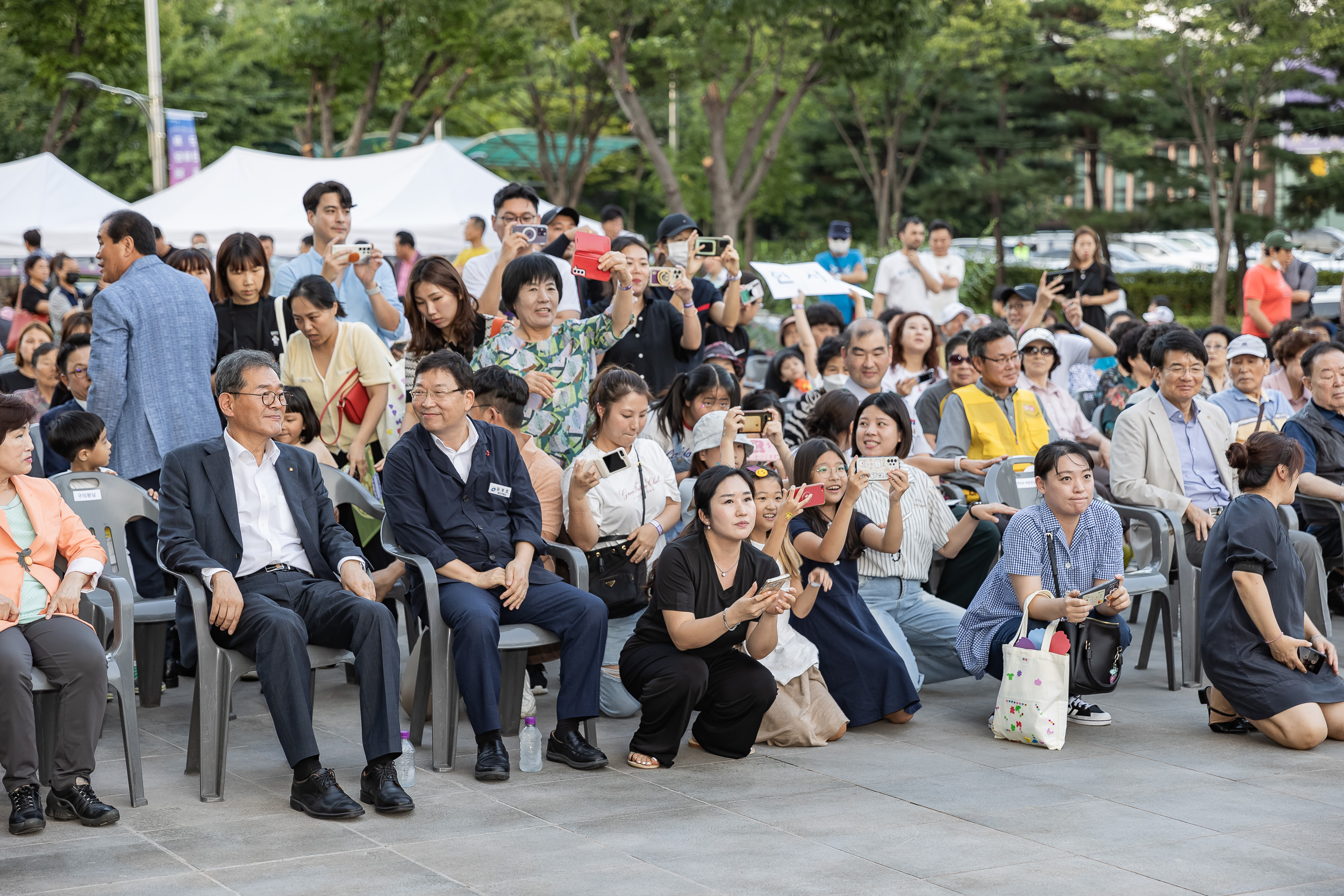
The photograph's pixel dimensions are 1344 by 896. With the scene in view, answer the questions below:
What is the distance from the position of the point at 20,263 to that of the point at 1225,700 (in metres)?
16.4

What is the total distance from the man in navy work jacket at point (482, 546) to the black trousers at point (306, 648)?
0.33 metres

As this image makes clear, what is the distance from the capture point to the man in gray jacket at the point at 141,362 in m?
5.85

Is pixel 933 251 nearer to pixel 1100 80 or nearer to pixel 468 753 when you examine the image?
pixel 468 753

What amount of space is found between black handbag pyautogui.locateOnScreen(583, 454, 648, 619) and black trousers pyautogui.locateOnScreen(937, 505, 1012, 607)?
162 centimetres

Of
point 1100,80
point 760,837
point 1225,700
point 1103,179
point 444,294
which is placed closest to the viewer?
point 760,837

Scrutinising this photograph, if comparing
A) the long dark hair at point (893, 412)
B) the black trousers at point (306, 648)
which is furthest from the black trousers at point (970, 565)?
the black trousers at point (306, 648)

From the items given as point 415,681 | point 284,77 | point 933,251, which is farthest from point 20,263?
point 284,77

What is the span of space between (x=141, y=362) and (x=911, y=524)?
3337 millimetres

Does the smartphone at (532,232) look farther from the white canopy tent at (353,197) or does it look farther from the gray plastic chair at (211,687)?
the white canopy tent at (353,197)

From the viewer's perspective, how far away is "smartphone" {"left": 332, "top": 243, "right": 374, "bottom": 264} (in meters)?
6.57

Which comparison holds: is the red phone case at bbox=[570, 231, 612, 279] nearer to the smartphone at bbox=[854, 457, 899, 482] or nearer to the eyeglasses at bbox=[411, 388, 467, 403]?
the eyeglasses at bbox=[411, 388, 467, 403]

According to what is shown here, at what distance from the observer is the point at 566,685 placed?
16.4ft

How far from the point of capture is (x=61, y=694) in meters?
4.32

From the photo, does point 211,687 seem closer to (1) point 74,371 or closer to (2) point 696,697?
(2) point 696,697
